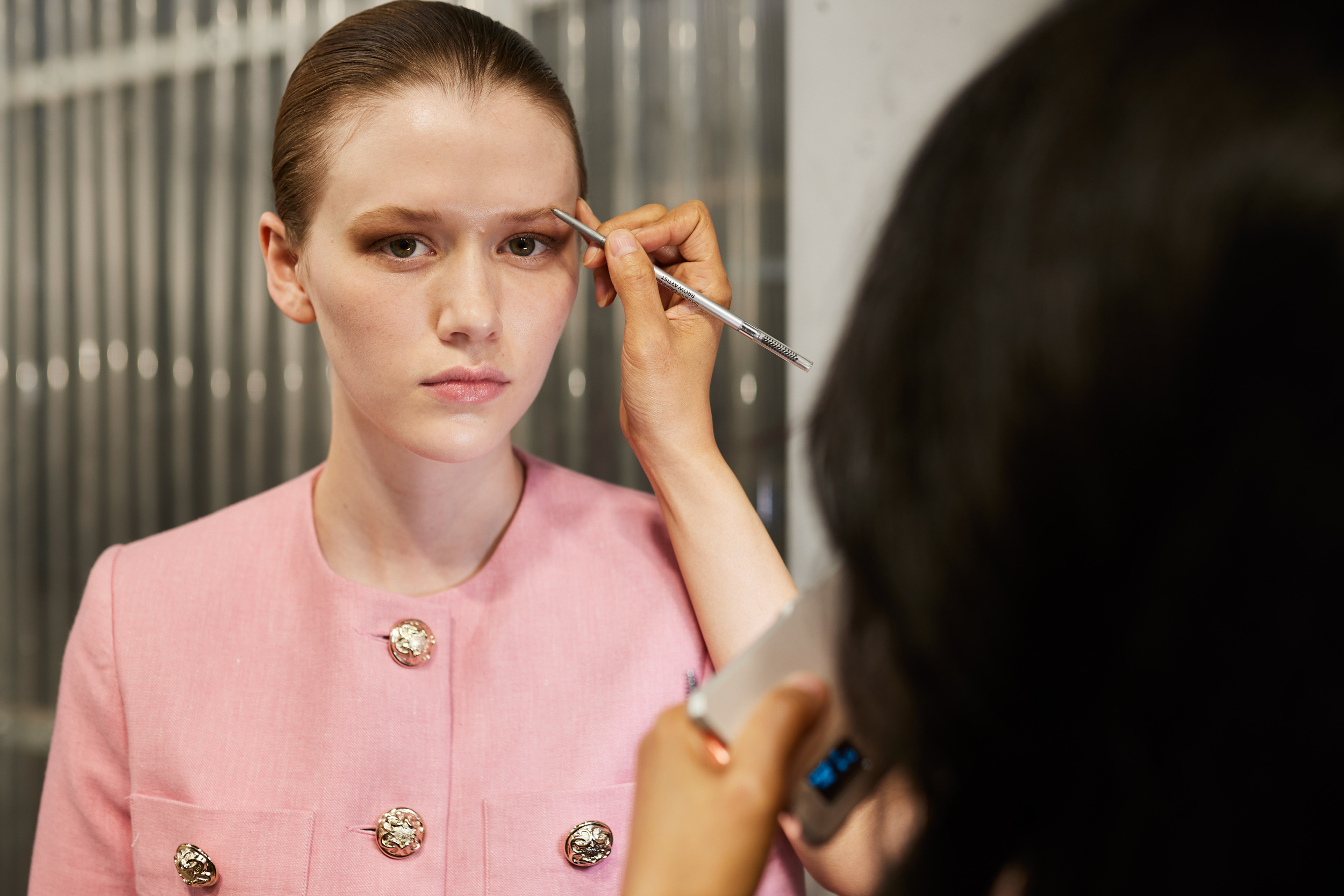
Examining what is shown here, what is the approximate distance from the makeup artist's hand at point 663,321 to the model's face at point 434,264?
0.26ft

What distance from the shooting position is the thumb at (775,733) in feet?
1.50

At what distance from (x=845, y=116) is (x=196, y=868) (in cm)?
115

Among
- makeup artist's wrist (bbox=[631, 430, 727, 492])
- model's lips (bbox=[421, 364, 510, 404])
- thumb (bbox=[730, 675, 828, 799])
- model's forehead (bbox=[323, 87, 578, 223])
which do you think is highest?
model's forehead (bbox=[323, 87, 578, 223])

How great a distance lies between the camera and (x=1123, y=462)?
1.23ft

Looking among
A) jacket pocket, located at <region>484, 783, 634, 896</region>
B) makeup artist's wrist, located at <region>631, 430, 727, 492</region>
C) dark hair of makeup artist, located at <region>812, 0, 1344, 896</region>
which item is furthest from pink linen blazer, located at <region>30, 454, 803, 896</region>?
dark hair of makeup artist, located at <region>812, 0, 1344, 896</region>

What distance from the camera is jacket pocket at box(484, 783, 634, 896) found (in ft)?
2.47

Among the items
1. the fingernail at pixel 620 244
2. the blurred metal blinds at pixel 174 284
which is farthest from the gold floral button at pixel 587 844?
the blurred metal blinds at pixel 174 284

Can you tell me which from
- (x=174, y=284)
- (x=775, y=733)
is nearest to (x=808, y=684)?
(x=775, y=733)

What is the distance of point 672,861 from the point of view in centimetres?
46

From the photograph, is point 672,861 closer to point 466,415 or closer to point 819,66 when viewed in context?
point 466,415

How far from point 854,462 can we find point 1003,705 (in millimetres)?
123

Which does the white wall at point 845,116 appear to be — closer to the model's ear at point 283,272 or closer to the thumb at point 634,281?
the thumb at point 634,281

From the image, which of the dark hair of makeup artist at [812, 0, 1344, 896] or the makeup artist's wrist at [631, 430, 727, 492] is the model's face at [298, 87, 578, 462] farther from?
the dark hair of makeup artist at [812, 0, 1344, 896]

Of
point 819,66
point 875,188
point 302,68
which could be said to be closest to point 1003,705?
point 302,68
